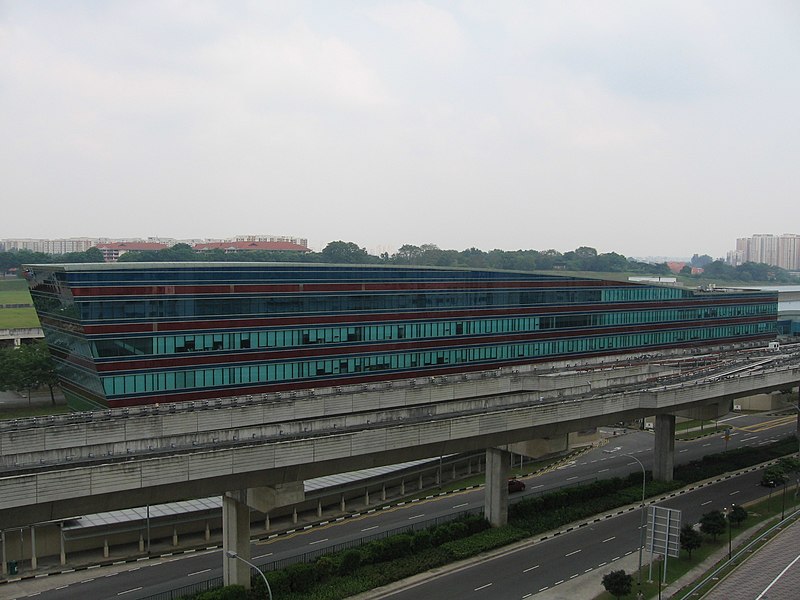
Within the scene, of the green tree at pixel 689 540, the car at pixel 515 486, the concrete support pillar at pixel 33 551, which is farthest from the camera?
the car at pixel 515 486

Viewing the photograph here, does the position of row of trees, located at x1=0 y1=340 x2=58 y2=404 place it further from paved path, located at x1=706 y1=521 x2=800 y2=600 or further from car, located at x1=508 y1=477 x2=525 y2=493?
paved path, located at x1=706 y1=521 x2=800 y2=600

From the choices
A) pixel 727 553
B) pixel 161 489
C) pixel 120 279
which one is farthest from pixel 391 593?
pixel 120 279

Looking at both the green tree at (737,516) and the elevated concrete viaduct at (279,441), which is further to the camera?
the green tree at (737,516)

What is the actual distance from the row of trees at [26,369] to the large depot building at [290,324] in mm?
12286

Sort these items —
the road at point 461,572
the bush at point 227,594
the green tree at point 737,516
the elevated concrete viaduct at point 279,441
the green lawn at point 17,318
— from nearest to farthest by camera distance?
1. the elevated concrete viaduct at point 279,441
2. the bush at point 227,594
3. the road at point 461,572
4. the green tree at point 737,516
5. the green lawn at point 17,318

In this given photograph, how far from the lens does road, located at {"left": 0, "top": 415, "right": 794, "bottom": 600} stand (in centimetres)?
4375

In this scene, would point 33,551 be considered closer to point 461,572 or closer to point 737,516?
point 461,572

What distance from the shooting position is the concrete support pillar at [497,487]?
52.6 metres

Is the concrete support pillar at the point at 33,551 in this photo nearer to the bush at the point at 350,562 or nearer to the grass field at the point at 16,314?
the bush at the point at 350,562

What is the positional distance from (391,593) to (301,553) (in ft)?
28.2

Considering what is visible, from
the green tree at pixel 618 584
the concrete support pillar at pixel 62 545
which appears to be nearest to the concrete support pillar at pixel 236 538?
the concrete support pillar at pixel 62 545

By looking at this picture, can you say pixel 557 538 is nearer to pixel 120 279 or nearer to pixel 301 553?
pixel 301 553

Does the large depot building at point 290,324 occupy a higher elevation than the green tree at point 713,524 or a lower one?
higher

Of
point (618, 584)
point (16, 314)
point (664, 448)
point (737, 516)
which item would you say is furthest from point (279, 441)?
point (16, 314)
